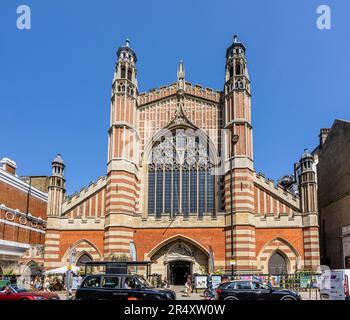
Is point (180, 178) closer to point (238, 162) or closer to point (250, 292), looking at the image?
point (238, 162)

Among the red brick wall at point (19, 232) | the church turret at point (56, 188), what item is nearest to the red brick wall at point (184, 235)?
the church turret at point (56, 188)

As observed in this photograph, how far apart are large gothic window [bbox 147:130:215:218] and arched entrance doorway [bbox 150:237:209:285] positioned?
2.54 meters

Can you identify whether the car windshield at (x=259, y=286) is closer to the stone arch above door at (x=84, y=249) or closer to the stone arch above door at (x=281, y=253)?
the stone arch above door at (x=281, y=253)

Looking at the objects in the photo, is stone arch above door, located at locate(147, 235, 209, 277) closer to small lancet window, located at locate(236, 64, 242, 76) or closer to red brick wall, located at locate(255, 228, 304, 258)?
red brick wall, located at locate(255, 228, 304, 258)

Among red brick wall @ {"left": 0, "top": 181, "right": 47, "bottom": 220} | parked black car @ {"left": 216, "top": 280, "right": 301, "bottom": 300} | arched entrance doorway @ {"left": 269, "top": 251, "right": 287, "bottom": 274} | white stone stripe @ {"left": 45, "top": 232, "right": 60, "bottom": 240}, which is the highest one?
red brick wall @ {"left": 0, "top": 181, "right": 47, "bottom": 220}

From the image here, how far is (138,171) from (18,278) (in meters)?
13.0

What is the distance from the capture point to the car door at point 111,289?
46.2ft

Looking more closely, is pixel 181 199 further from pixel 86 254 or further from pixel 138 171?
pixel 86 254

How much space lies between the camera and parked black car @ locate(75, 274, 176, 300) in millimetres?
14023

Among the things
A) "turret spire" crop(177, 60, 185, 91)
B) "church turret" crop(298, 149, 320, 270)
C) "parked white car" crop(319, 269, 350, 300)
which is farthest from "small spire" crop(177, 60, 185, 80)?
"parked white car" crop(319, 269, 350, 300)

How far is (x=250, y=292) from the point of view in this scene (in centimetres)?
1666

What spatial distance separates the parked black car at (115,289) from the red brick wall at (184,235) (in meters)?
16.9

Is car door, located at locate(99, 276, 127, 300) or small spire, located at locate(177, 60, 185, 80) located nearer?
car door, located at locate(99, 276, 127, 300)
